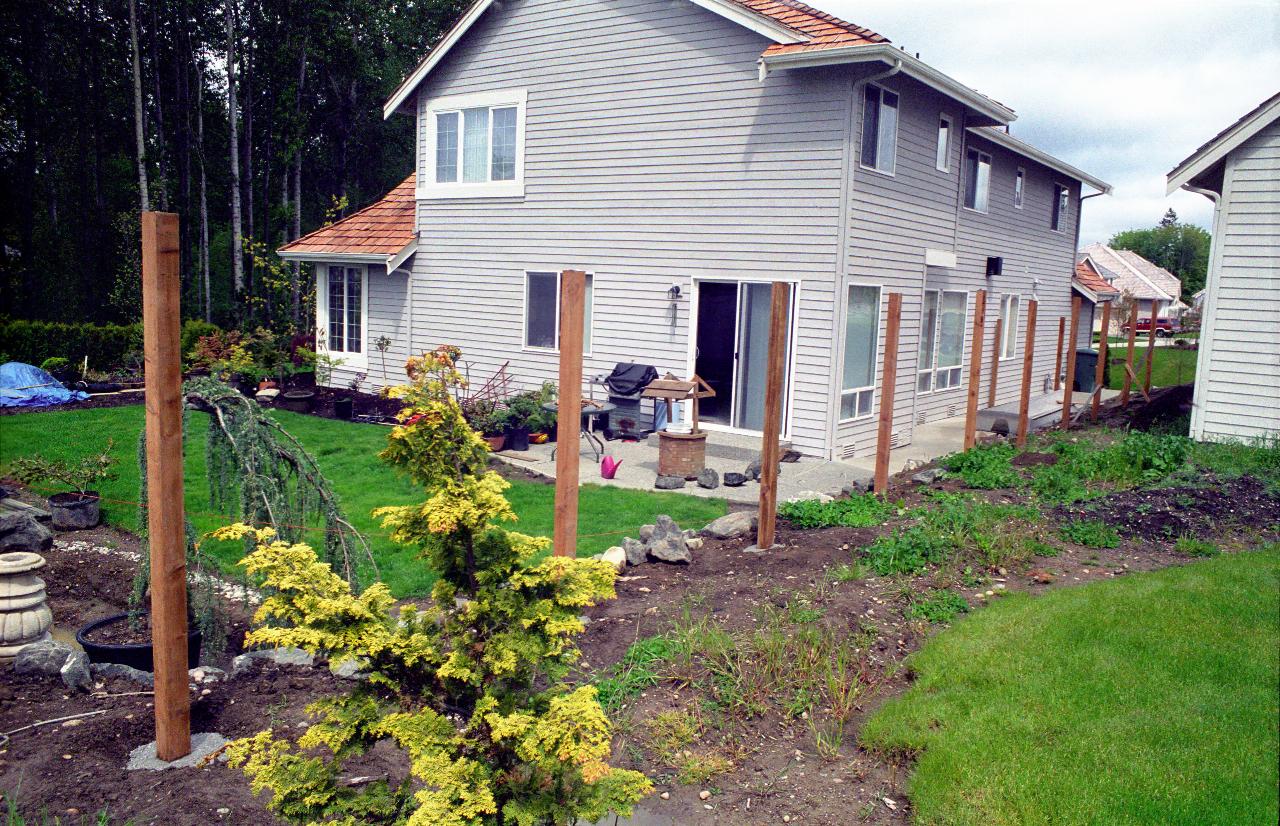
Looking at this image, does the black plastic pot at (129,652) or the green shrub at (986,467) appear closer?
the black plastic pot at (129,652)

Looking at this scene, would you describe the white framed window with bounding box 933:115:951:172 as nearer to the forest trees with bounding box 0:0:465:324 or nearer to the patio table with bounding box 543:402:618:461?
the patio table with bounding box 543:402:618:461

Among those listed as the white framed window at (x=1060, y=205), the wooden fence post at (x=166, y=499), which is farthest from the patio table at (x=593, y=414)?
the white framed window at (x=1060, y=205)

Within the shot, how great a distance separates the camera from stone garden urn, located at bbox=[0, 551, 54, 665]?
5207 mm

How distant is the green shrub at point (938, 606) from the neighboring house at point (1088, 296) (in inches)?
726

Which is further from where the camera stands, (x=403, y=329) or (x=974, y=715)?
(x=403, y=329)

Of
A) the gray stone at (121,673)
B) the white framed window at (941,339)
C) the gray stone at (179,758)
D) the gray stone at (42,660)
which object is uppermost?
the white framed window at (941,339)

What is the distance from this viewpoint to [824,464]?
12039mm

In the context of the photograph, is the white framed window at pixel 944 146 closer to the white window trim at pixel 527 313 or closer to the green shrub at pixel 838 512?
the white window trim at pixel 527 313

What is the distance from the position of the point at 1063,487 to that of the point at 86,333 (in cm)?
1683

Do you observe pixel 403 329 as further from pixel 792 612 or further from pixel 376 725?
pixel 376 725

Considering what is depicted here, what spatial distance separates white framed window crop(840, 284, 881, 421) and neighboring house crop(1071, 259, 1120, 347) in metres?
11.5

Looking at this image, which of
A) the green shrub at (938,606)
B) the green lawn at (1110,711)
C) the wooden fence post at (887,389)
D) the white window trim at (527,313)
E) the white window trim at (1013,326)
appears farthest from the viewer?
the white window trim at (1013,326)

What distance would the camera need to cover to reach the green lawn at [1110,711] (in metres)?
2.91

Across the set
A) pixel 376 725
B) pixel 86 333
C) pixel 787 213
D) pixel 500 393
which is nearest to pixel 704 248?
pixel 787 213
